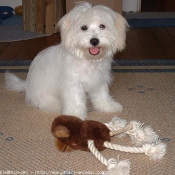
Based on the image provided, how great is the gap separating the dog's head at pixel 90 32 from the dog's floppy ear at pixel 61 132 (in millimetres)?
491

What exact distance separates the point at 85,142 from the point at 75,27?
2.05ft

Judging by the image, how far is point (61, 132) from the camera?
1.53m

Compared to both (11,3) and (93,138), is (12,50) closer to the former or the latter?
(93,138)

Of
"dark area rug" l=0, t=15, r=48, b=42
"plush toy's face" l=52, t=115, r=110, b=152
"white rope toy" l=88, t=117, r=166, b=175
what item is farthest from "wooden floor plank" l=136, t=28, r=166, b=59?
"plush toy's face" l=52, t=115, r=110, b=152

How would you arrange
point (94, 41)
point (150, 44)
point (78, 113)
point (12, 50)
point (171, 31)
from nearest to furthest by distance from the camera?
point (94, 41)
point (78, 113)
point (12, 50)
point (150, 44)
point (171, 31)

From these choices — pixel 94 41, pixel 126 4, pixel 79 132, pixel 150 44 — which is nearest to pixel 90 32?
pixel 94 41

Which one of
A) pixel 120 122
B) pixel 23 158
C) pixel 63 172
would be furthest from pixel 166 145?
pixel 23 158

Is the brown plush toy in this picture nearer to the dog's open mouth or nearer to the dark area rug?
the dog's open mouth

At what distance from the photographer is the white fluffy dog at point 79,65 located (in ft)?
6.17

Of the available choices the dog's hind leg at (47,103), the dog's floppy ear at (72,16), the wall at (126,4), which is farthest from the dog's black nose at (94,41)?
the wall at (126,4)

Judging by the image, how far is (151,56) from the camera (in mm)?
3205

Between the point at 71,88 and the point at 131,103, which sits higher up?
the point at 71,88

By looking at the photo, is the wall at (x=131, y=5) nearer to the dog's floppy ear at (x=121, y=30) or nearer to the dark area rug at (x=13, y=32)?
the dark area rug at (x=13, y=32)

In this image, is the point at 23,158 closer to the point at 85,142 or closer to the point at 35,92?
the point at 85,142
